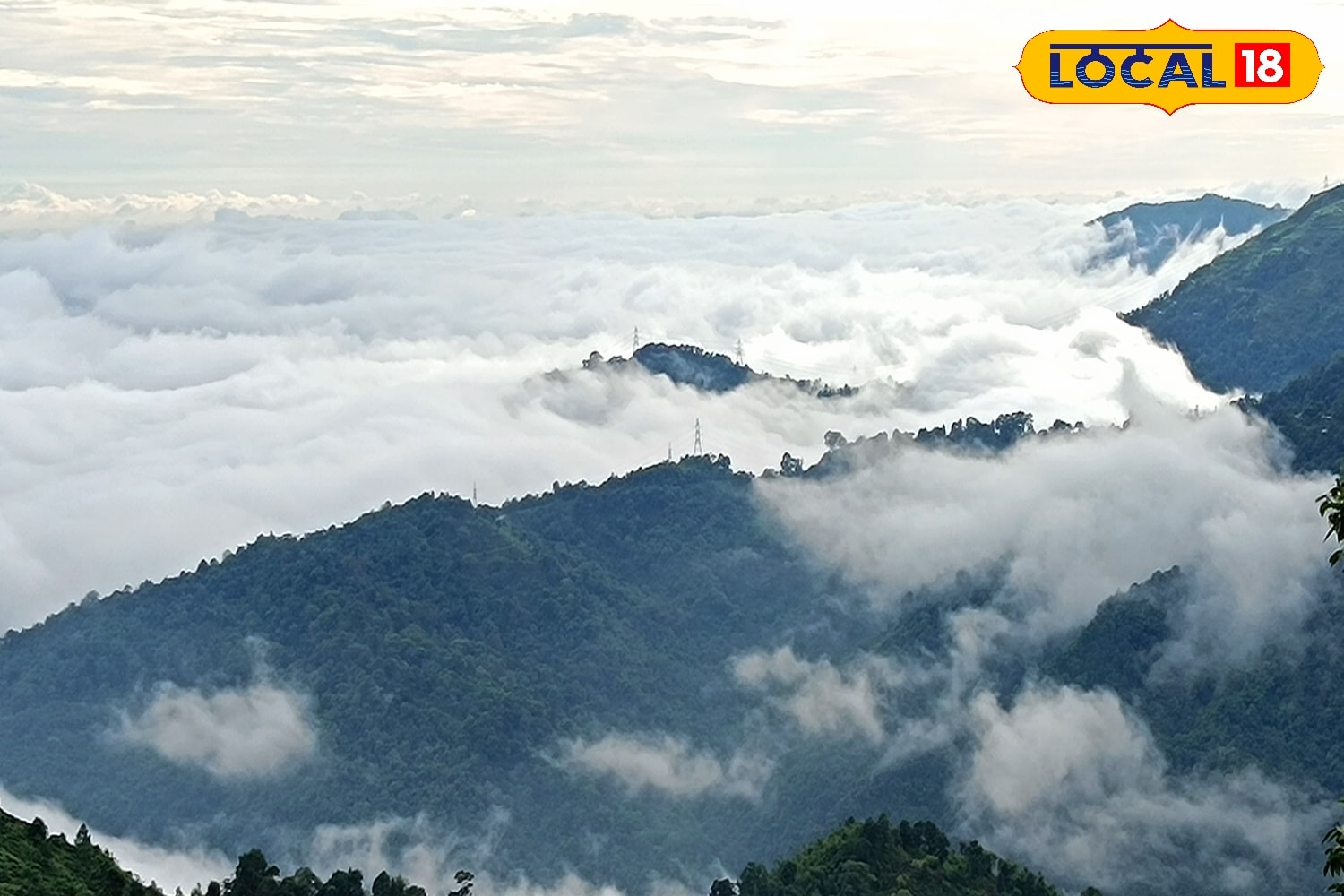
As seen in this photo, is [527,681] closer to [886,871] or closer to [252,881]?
[886,871]

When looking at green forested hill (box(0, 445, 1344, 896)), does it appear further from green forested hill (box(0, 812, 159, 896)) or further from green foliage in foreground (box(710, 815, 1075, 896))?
green forested hill (box(0, 812, 159, 896))

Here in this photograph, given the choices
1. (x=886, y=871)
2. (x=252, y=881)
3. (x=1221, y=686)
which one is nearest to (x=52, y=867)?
(x=252, y=881)

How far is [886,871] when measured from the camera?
98000 mm

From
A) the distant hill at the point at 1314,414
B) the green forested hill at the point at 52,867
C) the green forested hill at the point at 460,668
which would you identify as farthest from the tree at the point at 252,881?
the distant hill at the point at 1314,414

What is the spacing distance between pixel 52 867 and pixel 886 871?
43943 mm

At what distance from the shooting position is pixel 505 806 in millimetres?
147000

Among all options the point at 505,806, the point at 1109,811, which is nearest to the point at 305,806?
the point at 505,806

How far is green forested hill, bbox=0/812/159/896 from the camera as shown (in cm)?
7038

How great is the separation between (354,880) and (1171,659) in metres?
Answer: 73.5

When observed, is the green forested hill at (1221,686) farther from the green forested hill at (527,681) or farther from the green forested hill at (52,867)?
the green forested hill at (52,867)

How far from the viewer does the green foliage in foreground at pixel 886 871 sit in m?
95.9

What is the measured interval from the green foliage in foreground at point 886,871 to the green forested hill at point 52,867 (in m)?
34.2

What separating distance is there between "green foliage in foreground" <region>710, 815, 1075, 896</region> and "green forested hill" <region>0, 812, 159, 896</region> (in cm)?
3423

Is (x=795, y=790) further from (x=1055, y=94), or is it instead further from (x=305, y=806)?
(x=1055, y=94)
